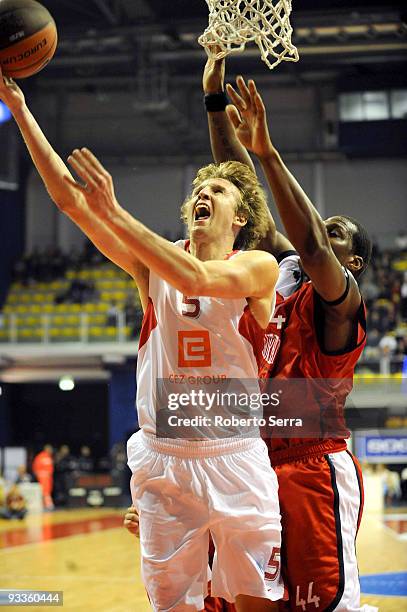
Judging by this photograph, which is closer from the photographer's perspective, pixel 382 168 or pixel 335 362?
pixel 335 362

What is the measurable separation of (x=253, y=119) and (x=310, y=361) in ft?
2.80

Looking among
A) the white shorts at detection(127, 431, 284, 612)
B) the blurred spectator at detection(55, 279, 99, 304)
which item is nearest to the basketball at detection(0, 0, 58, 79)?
the white shorts at detection(127, 431, 284, 612)

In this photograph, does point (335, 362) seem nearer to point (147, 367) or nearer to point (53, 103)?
point (147, 367)

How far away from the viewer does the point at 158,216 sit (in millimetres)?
18391

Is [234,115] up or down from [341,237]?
up

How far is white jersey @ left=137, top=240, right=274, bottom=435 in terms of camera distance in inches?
102

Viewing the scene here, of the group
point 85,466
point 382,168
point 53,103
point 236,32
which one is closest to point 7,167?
point 53,103

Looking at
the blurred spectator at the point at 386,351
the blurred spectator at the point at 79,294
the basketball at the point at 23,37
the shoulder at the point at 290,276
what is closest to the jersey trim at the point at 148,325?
the shoulder at the point at 290,276

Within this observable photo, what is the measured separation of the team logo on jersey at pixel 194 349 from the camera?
260 centimetres

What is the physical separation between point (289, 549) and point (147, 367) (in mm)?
785

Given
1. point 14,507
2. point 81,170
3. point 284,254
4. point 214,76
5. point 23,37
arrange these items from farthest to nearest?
point 14,507
point 284,254
point 214,76
point 23,37
point 81,170

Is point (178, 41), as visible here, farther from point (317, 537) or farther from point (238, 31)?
point (317, 537)

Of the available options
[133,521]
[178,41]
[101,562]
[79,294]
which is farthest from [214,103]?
[79,294]

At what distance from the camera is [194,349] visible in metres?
2.61
